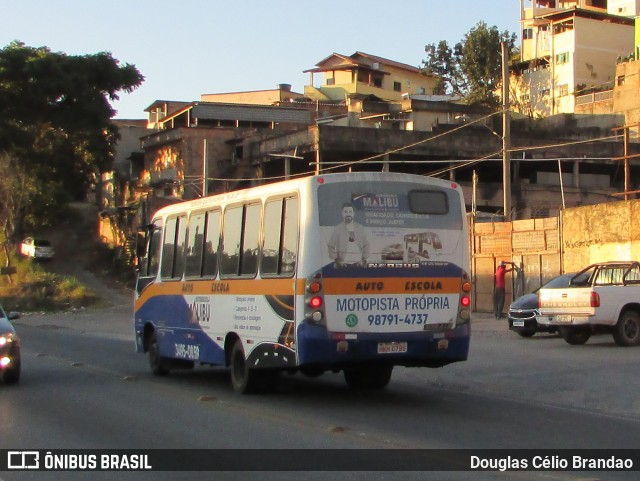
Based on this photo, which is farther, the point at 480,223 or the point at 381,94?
the point at 381,94

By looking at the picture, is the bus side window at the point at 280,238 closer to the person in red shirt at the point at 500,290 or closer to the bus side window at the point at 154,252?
the bus side window at the point at 154,252

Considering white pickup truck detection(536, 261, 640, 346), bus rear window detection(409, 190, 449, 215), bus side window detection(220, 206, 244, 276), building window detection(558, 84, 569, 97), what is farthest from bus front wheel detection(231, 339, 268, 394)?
building window detection(558, 84, 569, 97)

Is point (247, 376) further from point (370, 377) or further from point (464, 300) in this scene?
point (464, 300)

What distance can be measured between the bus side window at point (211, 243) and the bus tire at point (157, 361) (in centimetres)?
278

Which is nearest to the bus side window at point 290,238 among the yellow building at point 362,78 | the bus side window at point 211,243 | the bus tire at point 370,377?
the bus side window at point 211,243

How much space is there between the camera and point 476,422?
12.1 m

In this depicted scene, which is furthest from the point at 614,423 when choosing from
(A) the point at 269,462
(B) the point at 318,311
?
(A) the point at 269,462

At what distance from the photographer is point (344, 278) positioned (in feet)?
42.9

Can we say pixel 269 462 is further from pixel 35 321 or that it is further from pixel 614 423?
pixel 35 321

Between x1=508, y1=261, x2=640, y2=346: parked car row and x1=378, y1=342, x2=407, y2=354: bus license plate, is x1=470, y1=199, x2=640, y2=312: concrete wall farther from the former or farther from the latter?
x1=378, y1=342, x2=407, y2=354: bus license plate

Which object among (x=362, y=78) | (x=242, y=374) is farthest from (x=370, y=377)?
(x=362, y=78)

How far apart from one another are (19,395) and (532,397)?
8.09 meters

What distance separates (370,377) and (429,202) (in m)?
3.56

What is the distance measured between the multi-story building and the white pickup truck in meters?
56.5
